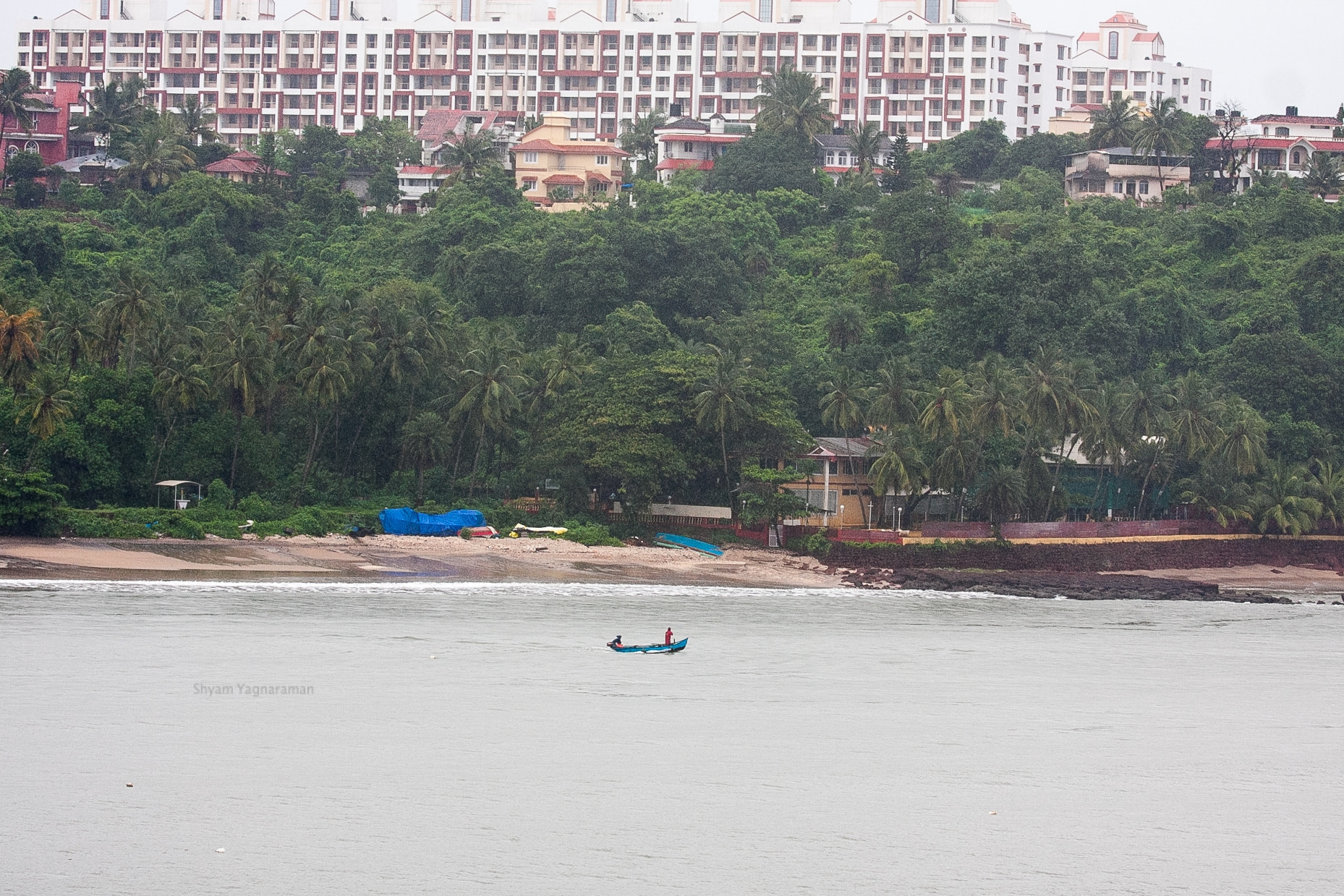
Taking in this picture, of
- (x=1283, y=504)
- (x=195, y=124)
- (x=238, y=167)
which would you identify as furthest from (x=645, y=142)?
(x=1283, y=504)

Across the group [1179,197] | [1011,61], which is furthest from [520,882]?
[1011,61]

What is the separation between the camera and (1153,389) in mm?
75688

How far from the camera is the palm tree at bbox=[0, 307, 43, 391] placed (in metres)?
61.3

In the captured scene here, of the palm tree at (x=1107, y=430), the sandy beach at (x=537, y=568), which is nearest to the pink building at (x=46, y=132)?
the sandy beach at (x=537, y=568)

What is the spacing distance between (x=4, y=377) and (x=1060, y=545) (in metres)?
45.5

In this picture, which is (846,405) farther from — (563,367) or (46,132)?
(46,132)

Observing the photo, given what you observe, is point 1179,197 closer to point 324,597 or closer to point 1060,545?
point 1060,545

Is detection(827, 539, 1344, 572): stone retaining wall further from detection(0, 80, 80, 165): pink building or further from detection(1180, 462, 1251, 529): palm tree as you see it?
detection(0, 80, 80, 165): pink building

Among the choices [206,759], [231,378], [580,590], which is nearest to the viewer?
[206,759]

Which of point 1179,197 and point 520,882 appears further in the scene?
point 1179,197

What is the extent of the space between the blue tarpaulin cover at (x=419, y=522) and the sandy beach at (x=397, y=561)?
3.29ft

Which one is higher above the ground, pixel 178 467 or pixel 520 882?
pixel 178 467

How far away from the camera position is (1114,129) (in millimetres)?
131125

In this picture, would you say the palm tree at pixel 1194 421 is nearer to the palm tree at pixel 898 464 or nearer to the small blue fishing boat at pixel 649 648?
the palm tree at pixel 898 464
